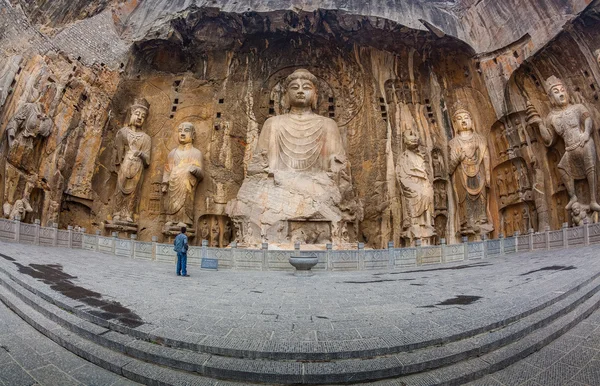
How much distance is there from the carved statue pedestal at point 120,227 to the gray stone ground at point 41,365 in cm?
902

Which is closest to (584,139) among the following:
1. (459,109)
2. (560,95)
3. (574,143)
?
(574,143)

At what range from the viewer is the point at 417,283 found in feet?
17.7

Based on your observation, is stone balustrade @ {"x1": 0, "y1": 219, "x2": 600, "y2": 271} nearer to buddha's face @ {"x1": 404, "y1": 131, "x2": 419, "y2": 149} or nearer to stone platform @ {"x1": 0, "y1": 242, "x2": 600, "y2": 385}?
stone platform @ {"x1": 0, "y1": 242, "x2": 600, "y2": 385}

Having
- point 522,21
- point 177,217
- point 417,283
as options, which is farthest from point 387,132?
point 417,283

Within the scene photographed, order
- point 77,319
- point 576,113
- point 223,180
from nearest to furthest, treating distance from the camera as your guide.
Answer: point 77,319 → point 576,113 → point 223,180

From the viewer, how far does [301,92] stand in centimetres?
1198

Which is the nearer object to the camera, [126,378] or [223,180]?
[126,378]

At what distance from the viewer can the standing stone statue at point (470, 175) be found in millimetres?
11551

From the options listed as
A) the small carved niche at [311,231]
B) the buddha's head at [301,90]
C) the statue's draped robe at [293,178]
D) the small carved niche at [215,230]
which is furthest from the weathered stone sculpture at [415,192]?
the small carved niche at [215,230]

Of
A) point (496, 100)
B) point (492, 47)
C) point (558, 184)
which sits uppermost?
point (492, 47)

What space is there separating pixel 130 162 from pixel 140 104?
2.19 metres

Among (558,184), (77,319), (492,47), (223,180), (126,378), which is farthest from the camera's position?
(223,180)

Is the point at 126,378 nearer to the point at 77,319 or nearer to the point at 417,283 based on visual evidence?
the point at 77,319

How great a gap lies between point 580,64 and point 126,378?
12584mm
